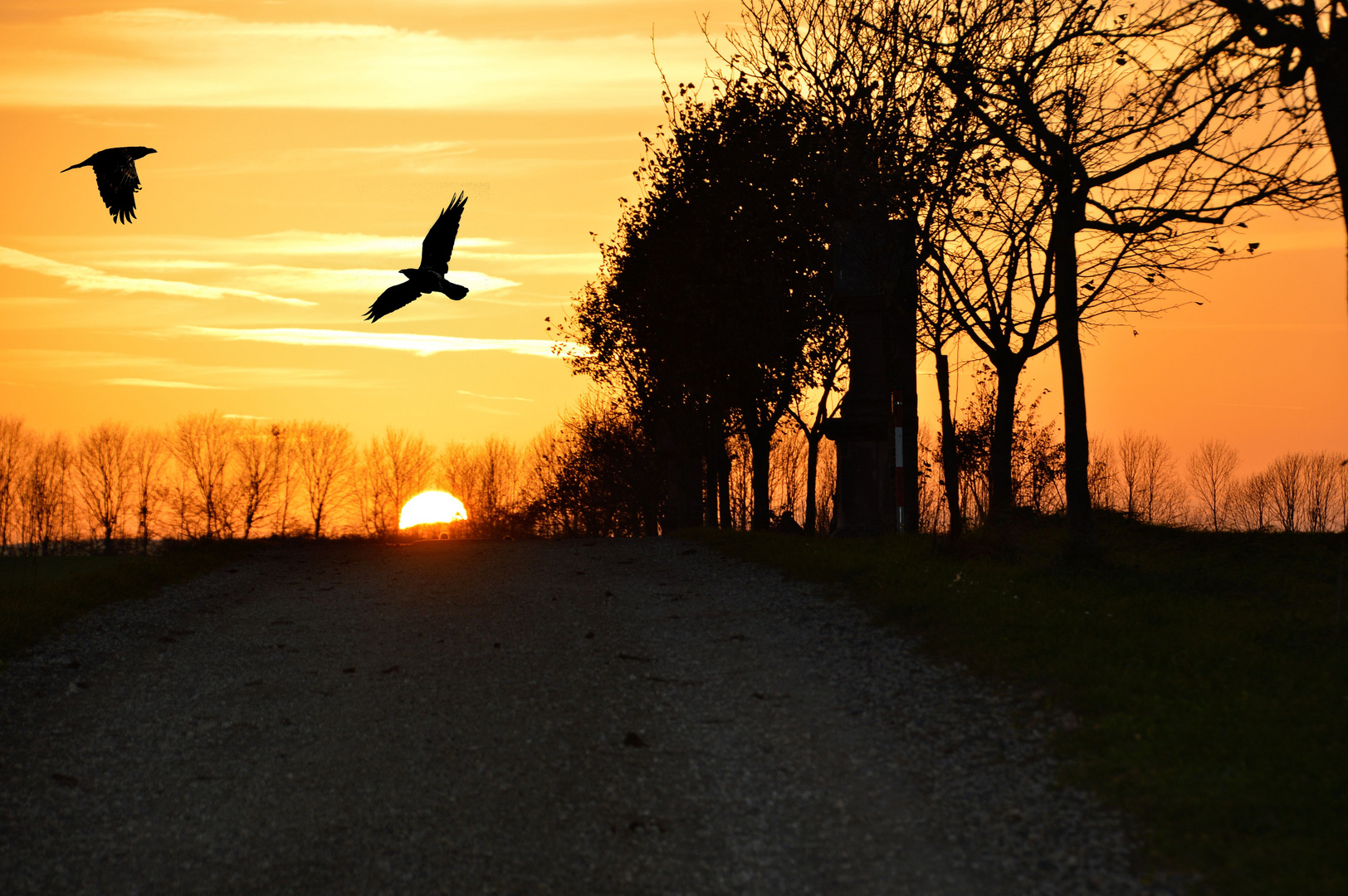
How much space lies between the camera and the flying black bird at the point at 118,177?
1295cm

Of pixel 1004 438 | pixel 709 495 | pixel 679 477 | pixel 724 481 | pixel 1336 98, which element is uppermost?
pixel 1336 98

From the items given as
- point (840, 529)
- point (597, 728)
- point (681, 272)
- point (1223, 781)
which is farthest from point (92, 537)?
point (1223, 781)

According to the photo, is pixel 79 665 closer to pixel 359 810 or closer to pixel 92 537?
pixel 359 810

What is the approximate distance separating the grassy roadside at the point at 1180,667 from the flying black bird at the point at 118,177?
10785 mm

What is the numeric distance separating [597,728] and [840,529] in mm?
15157

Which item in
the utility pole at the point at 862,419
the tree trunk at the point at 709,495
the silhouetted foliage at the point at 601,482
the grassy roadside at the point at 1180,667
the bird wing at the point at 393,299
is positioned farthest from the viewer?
the silhouetted foliage at the point at 601,482

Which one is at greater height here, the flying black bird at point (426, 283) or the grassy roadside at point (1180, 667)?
the flying black bird at point (426, 283)

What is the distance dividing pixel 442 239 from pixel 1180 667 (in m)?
9.13

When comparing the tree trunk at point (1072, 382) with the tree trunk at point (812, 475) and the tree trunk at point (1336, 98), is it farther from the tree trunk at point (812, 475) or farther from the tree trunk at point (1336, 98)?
the tree trunk at point (812, 475)

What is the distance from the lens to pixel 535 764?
30.7 feet

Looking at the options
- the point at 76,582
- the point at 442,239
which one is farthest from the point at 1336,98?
the point at 76,582

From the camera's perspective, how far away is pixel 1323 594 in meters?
15.3

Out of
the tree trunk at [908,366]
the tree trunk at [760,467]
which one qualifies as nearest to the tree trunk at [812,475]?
the tree trunk at [760,467]

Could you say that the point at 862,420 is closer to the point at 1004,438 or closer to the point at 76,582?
the point at 1004,438
